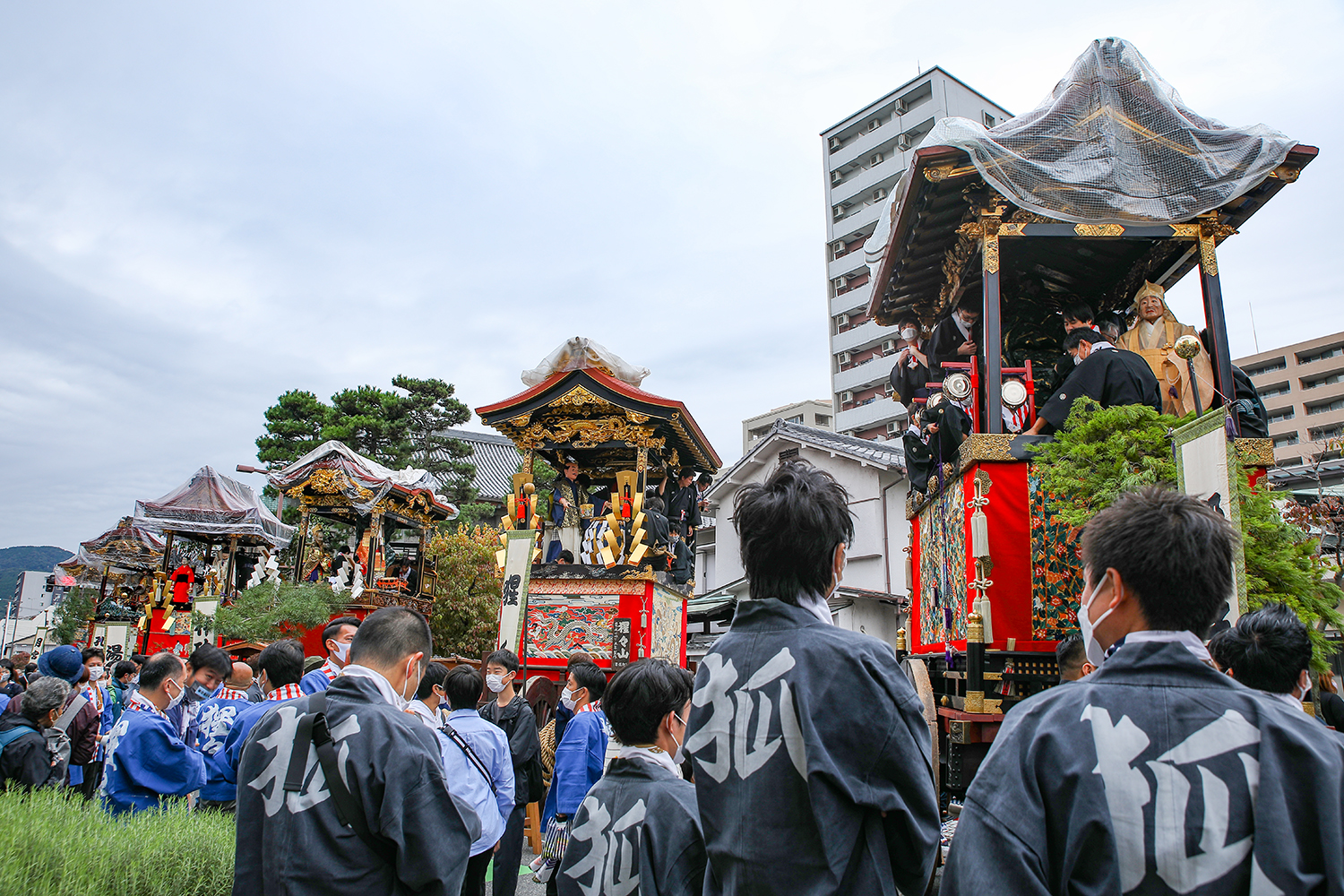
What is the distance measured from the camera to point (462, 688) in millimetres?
4719

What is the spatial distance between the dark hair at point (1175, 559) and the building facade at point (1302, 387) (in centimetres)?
4568

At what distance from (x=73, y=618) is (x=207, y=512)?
12.5 m

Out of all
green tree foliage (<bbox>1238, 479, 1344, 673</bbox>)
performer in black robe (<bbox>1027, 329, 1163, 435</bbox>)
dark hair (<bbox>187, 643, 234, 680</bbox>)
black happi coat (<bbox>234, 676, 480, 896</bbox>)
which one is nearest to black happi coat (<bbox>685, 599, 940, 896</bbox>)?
black happi coat (<bbox>234, 676, 480, 896</bbox>)

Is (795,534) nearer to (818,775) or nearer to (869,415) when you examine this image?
(818,775)

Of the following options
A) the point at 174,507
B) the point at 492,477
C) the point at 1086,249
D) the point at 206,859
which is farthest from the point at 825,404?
the point at 206,859

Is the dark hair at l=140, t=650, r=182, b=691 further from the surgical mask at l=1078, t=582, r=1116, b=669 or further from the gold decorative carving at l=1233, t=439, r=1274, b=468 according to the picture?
the gold decorative carving at l=1233, t=439, r=1274, b=468

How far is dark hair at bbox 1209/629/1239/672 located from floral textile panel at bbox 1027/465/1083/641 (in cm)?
343

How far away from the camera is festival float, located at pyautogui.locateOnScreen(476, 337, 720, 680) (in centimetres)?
1240

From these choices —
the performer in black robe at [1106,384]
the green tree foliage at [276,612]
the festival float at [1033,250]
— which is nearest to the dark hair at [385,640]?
the festival float at [1033,250]

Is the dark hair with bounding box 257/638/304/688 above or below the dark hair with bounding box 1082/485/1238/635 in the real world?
below

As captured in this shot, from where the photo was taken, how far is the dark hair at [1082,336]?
7113 millimetres

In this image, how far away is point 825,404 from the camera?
38.7m

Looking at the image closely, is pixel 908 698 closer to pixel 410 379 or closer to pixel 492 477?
pixel 410 379

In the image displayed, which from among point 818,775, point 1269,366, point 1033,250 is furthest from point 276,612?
point 1269,366
